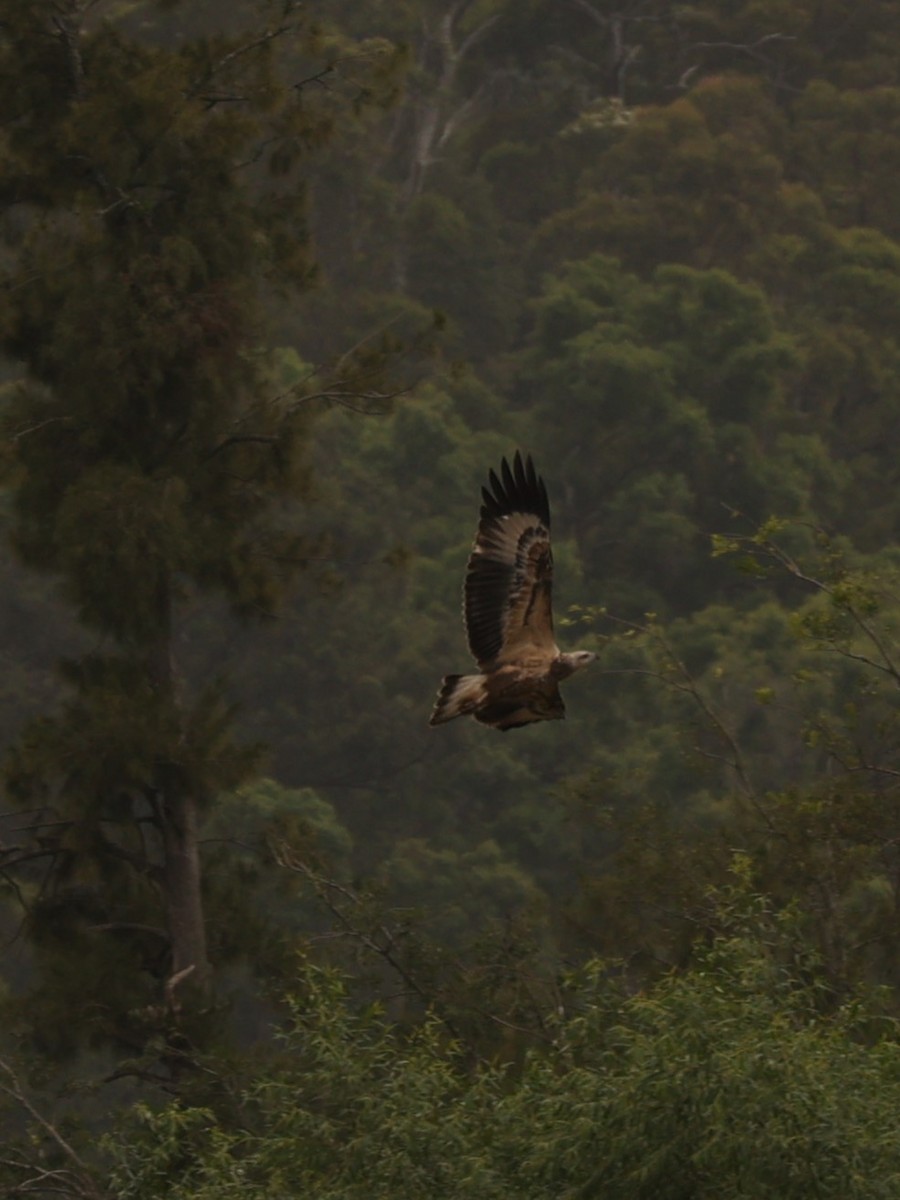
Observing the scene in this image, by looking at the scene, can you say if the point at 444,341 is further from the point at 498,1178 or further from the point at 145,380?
the point at 498,1178

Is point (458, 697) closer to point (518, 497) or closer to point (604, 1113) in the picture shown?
point (518, 497)

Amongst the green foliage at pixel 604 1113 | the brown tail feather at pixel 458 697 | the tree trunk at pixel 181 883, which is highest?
the brown tail feather at pixel 458 697

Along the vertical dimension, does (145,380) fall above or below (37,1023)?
Result: above

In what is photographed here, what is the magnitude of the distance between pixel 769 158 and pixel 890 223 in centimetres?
273

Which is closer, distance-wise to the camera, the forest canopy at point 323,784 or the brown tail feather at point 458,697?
the brown tail feather at point 458,697

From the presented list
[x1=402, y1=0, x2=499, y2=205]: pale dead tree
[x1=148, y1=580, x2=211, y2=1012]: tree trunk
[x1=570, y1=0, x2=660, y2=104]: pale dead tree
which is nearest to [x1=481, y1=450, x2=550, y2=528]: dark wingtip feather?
[x1=148, y1=580, x2=211, y2=1012]: tree trunk

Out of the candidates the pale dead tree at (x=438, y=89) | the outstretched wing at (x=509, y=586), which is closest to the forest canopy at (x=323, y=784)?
the outstretched wing at (x=509, y=586)

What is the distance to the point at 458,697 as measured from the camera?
11539 mm

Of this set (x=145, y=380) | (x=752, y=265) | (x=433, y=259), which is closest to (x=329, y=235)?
(x=433, y=259)

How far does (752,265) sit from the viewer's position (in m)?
44.8

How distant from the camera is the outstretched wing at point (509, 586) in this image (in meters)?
11.4

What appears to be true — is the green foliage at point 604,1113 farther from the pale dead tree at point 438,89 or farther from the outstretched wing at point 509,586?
the pale dead tree at point 438,89

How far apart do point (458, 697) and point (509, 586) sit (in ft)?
1.56

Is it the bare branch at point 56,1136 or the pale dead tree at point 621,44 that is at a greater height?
the bare branch at point 56,1136
